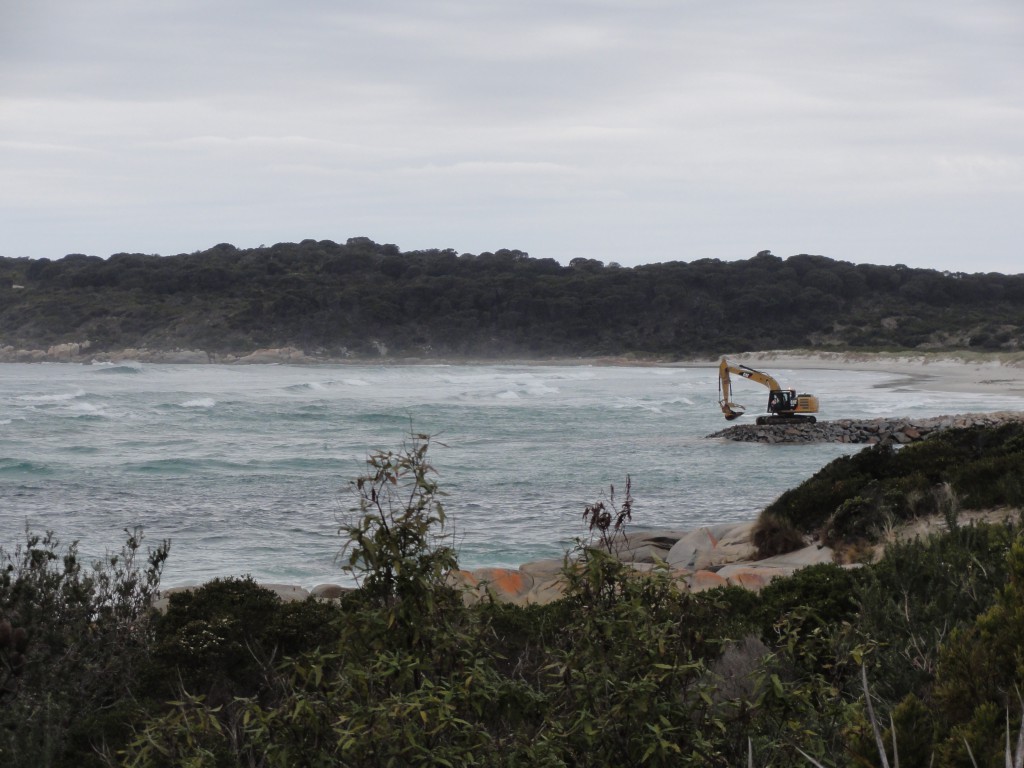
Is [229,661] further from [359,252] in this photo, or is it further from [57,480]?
[359,252]

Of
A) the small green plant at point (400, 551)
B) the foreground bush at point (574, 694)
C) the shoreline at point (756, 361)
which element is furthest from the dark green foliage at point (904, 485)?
the shoreline at point (756, 361)

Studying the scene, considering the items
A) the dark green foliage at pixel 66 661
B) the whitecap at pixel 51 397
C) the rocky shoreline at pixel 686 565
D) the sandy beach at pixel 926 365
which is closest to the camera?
the dark green foliage at pixel 66 661

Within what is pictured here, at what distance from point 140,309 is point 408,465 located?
109101 mm

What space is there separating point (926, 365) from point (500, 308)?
149 feet

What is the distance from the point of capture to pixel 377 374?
7944 centimetres

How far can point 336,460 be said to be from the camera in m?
27.9

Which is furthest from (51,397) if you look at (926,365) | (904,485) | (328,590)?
(926,365)

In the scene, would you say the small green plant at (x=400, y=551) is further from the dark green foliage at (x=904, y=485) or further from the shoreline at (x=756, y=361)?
the shoreline at (x=756, y=361)

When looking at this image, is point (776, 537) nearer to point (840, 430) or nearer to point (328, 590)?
point (328, 590)

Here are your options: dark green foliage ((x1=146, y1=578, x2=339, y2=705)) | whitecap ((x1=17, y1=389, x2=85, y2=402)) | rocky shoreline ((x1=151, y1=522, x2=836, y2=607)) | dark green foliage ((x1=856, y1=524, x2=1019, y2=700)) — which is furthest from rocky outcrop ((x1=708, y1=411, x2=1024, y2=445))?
whitecap ((x1=17, y1=389, x2=85, y2=402))

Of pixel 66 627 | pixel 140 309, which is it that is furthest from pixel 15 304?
pixel 66 627

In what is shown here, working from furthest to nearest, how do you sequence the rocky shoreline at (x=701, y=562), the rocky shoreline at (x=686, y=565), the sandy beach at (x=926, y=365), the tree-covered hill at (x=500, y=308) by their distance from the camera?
the tree-covered hill at (x=500, y=308)
the sandy beach at (x=926, y=365)
the rocky shoreline at (x=686, y=565)
the rocky shoreline at (x=701, y=562)

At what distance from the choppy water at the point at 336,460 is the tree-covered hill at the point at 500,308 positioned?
135 feet

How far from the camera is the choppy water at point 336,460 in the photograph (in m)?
16.9
